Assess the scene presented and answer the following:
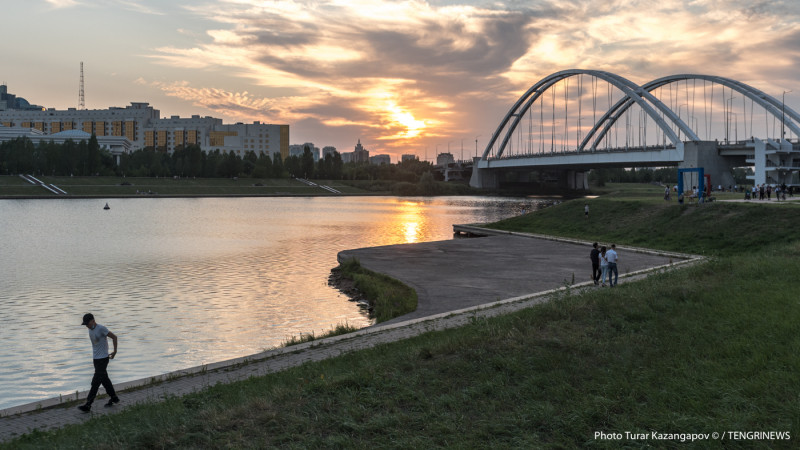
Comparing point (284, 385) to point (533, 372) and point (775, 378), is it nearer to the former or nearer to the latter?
point (533, 372)

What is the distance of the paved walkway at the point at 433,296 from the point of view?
11.6 metres

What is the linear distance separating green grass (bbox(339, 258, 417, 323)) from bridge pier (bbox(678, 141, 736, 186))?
6725 centimetres

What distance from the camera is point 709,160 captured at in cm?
8369

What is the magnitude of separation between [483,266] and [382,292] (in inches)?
287

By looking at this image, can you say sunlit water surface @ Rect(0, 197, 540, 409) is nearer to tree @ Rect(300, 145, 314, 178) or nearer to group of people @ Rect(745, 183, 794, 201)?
group of people @ Rect(745, 183, 794, 201)

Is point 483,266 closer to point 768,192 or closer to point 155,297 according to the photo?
point 155,297

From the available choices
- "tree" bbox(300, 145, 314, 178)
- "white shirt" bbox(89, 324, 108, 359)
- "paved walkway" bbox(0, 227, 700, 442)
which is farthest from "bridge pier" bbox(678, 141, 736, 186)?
"tree" bbox(300, 145, 314, 178)

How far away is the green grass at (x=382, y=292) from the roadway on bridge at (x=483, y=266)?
44cm

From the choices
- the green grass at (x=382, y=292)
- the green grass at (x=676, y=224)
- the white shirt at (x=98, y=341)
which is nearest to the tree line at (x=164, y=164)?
the green grass at (x=676, y=224)

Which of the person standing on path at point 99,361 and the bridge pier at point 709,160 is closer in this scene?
the person standing on path at point 99,361

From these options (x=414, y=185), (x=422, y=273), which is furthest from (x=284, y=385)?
(x=414, y=185)

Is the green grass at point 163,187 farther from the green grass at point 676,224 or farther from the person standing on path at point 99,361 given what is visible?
Result: the person standing on path at point 99,361

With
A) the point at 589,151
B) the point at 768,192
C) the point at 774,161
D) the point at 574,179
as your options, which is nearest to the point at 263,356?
the point at 768,192

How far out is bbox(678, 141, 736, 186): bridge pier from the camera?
8288 centimetres
